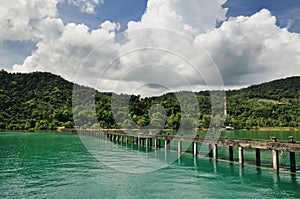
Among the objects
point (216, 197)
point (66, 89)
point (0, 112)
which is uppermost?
point (66, 89)

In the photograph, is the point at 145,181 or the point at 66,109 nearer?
the point at 145,181

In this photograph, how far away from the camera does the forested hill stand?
106413mm

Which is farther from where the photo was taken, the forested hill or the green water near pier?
the forested hill

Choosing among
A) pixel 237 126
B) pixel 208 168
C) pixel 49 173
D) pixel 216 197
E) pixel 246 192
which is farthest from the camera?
pixel 237 126

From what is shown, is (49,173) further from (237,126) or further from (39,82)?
(39,82)

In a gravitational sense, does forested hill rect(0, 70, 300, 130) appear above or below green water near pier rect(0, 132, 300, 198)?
above

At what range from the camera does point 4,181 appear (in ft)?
66.0

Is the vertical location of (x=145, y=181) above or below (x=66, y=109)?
below

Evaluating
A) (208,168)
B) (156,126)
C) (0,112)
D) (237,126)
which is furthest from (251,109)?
(208,168)

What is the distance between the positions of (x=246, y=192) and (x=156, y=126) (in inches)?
3107

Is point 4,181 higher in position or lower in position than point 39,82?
lower

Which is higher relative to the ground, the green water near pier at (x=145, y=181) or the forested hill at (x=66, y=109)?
the forested hill at (x=66, y=109)

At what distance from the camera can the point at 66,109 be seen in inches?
5782

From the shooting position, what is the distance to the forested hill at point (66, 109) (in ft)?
349
